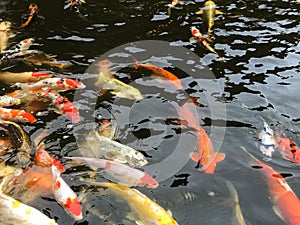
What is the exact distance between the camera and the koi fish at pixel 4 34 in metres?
8.27

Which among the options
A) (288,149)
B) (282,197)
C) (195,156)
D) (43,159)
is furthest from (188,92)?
(43,159)

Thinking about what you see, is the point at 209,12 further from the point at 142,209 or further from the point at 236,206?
the point at 142,209

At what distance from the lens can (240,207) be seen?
197 inches

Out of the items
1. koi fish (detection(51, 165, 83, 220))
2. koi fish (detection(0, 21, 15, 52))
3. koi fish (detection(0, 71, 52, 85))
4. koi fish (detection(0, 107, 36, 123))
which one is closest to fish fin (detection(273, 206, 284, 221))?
koi fish (detection(51, 165, 83, 220))

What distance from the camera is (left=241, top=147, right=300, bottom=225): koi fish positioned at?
4.59 m

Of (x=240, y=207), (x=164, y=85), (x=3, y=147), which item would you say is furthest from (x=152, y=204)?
(x=164, y=85)

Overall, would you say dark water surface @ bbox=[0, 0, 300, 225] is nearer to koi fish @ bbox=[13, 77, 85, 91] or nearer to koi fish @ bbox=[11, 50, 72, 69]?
koi fish @ bbox=[11, 50, 72, 69]

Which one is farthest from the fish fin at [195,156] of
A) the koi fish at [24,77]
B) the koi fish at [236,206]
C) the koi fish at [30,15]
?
the koi fish at [30,15]

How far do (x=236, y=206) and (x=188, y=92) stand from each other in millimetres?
2536

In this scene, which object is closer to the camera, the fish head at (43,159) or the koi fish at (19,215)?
the koi fish at (19,215)

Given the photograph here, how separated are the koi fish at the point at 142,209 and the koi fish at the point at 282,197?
1.32 metres

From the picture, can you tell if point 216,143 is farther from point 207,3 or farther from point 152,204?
point 207,3

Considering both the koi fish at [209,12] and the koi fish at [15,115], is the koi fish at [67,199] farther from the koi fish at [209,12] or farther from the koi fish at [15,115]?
the koi fish at [209,12]

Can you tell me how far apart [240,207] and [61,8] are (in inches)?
268
